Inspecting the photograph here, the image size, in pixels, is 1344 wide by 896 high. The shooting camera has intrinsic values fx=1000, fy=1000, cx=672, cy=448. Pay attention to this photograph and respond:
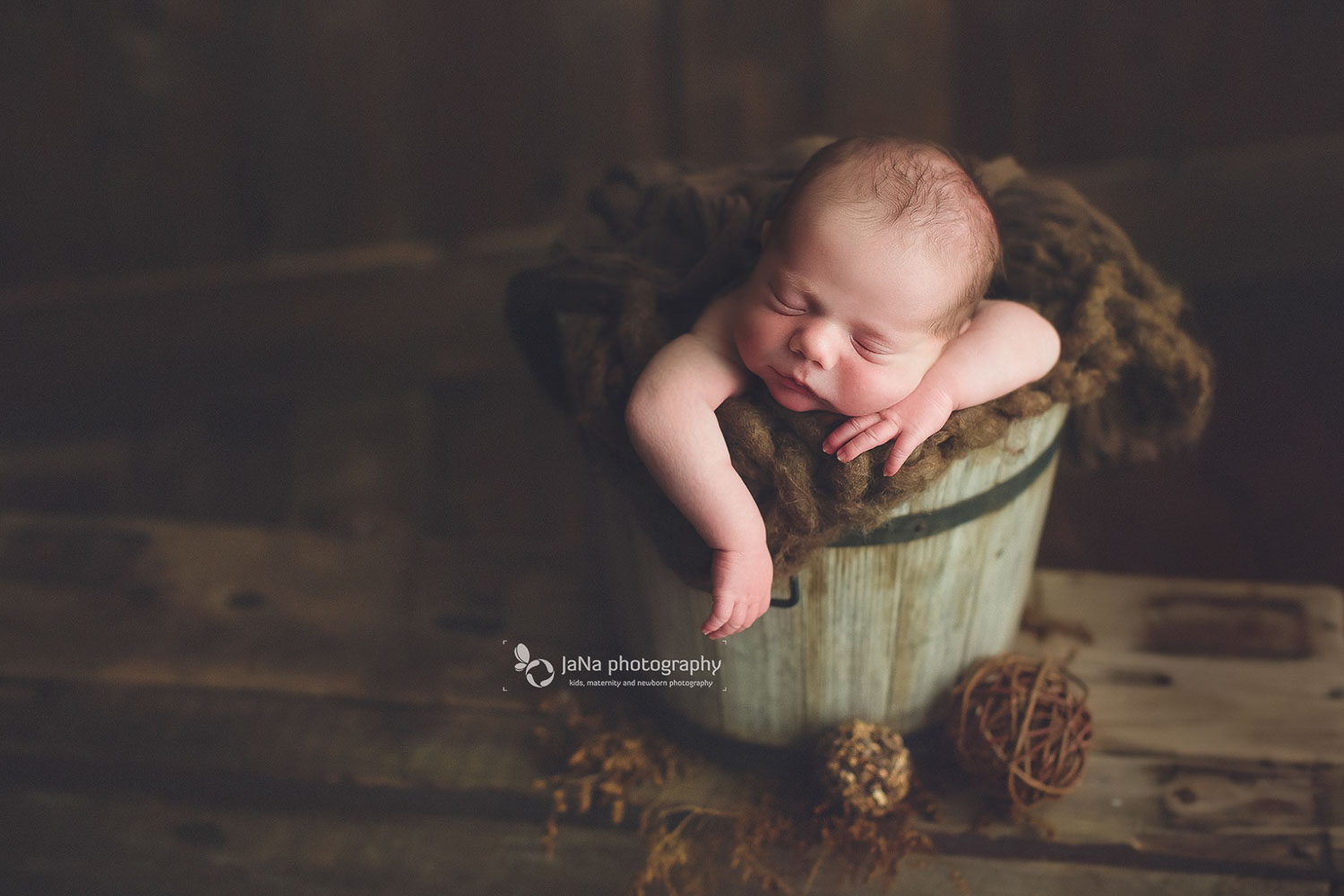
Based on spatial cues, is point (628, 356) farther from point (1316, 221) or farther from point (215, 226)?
point (1316, 221)

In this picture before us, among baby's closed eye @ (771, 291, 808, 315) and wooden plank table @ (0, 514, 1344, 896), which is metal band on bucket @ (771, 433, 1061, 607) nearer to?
baby's closed eye @ (771, 291, 808, 315)

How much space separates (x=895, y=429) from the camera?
91 centimetres

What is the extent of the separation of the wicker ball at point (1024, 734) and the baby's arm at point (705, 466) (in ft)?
1.26

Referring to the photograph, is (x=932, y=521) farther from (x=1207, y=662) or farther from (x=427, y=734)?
(x=427, y=734)

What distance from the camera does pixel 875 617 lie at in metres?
1.10

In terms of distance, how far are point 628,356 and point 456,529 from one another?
1.12 meters

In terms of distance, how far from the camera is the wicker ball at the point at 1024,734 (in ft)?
3.75

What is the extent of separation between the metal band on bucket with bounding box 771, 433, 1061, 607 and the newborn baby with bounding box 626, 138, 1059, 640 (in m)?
0.10

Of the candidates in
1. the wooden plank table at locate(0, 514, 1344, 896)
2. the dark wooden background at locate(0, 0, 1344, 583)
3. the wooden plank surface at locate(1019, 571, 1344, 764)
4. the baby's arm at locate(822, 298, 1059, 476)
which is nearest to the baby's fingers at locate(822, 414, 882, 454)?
the baby's arm at locate(822, 298, 1059, 476)

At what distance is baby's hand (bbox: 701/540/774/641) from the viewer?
936 millimetres

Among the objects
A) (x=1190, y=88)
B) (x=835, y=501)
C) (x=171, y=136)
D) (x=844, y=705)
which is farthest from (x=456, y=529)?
(x=1190, y=88)

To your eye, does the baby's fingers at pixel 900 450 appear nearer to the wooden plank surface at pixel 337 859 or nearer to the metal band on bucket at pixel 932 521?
the metal band on bucket at pixel 932 521

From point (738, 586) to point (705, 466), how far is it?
0.40ft

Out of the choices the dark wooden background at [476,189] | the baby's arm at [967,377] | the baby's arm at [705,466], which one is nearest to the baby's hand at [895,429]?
the baby's arm at [967,377]
